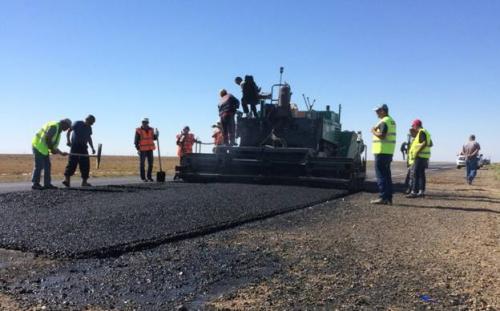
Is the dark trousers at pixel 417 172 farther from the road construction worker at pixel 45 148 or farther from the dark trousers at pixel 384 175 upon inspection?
the road construction worker at pixel 45 148

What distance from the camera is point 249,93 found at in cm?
1277

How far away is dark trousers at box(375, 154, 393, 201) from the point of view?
8.90 m

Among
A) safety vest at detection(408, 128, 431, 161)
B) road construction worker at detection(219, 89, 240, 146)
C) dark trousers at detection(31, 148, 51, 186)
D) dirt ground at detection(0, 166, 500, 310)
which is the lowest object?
dirt ground at detection(0, 166, 500, 310)

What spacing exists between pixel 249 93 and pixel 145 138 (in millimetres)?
2850

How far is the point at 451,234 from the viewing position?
19.7ft

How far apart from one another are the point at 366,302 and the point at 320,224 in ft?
10.2

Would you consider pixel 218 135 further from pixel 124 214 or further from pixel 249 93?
pixel 124 214

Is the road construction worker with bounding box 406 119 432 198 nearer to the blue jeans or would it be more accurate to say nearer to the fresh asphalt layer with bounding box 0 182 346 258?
the fresh asphalt layer with bounding box 0 182 346 258

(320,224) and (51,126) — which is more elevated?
(51,126)

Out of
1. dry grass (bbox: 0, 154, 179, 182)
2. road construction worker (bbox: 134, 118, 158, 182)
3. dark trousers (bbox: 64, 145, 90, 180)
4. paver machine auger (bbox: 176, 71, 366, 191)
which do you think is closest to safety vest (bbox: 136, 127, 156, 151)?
road construction worker (bbox: 134, 118, 158, 182)

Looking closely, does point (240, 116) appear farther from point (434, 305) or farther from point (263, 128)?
point (434, 305)

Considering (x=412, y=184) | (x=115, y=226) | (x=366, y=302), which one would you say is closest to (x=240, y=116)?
(x=412, y=184)

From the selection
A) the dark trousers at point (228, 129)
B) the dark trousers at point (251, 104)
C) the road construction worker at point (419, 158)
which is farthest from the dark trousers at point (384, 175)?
the dark trousers at point (228, 129)

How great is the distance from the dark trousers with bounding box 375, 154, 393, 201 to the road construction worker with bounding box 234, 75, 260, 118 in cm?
448
